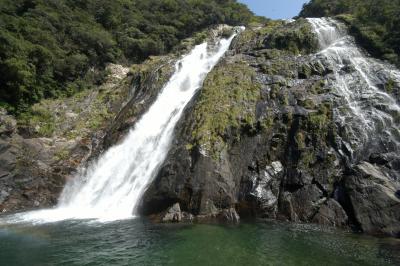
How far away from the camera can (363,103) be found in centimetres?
2122

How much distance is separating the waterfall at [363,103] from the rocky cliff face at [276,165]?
279 millimetres

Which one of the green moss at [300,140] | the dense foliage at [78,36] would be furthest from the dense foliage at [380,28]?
the dense foliage at [78,36]

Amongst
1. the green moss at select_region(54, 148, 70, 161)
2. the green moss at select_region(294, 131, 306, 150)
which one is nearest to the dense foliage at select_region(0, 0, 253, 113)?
the green moss at select_region(54, 148, 70, 161)

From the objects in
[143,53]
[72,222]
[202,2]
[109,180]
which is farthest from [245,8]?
[72,222]

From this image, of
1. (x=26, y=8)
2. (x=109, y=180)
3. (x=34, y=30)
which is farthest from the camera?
(x=26, y=8)

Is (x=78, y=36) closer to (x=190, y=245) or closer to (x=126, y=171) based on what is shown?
(x=126, y=171)

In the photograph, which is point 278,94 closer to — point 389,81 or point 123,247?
point 389,81

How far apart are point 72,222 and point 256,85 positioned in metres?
14.3

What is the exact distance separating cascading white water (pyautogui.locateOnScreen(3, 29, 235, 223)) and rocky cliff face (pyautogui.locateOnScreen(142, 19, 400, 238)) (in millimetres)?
1894

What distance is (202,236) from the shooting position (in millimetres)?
14984

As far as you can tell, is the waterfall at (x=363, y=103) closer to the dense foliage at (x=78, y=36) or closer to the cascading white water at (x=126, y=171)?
the cascading white water at (x=126, y=171)

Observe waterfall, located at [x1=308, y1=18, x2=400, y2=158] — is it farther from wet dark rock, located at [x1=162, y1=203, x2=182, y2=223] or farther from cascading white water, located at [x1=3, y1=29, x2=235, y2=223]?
cascading white water, located at [x1=3, y1=29, x2=235, y2=223]

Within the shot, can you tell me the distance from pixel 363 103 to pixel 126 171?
15521mm

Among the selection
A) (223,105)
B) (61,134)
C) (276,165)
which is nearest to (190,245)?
(276,165)
